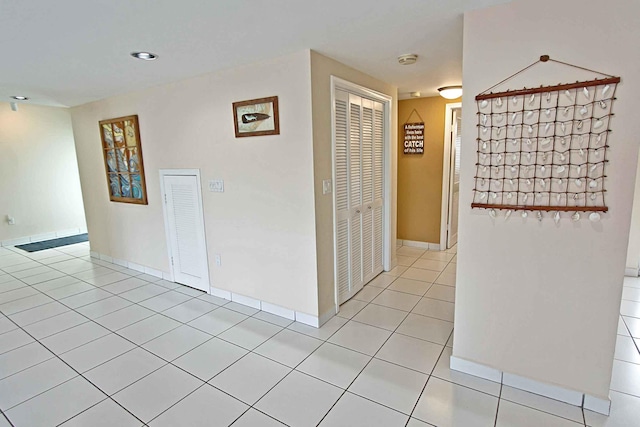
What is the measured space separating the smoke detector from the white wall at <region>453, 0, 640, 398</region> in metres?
0.74

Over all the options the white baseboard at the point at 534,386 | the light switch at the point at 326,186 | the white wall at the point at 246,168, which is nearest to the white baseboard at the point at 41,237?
the white wall at the point at 246,168

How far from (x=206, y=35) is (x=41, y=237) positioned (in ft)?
20.1

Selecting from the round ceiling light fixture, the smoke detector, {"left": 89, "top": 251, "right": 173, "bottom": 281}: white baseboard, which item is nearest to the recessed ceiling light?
the smoke detector

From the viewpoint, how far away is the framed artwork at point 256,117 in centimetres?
266

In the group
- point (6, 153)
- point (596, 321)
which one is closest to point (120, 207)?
point (6, 153)

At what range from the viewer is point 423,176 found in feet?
15.9

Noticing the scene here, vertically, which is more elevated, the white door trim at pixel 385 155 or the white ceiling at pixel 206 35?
the white ceiling at pixel 206 35

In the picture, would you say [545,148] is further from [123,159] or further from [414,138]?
[123,159]

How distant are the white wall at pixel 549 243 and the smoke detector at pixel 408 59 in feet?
2.43

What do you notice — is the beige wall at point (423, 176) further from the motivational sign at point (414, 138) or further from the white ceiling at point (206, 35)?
the white ceiling at point (206, 35)

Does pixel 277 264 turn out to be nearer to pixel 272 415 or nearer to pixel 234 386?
pixel 234 386

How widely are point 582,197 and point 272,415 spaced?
205cm

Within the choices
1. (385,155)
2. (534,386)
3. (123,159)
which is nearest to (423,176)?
(385,155)

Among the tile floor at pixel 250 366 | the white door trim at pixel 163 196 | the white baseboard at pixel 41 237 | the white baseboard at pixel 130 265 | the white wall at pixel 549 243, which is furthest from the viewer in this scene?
the white baseboard at pixel 41 237
